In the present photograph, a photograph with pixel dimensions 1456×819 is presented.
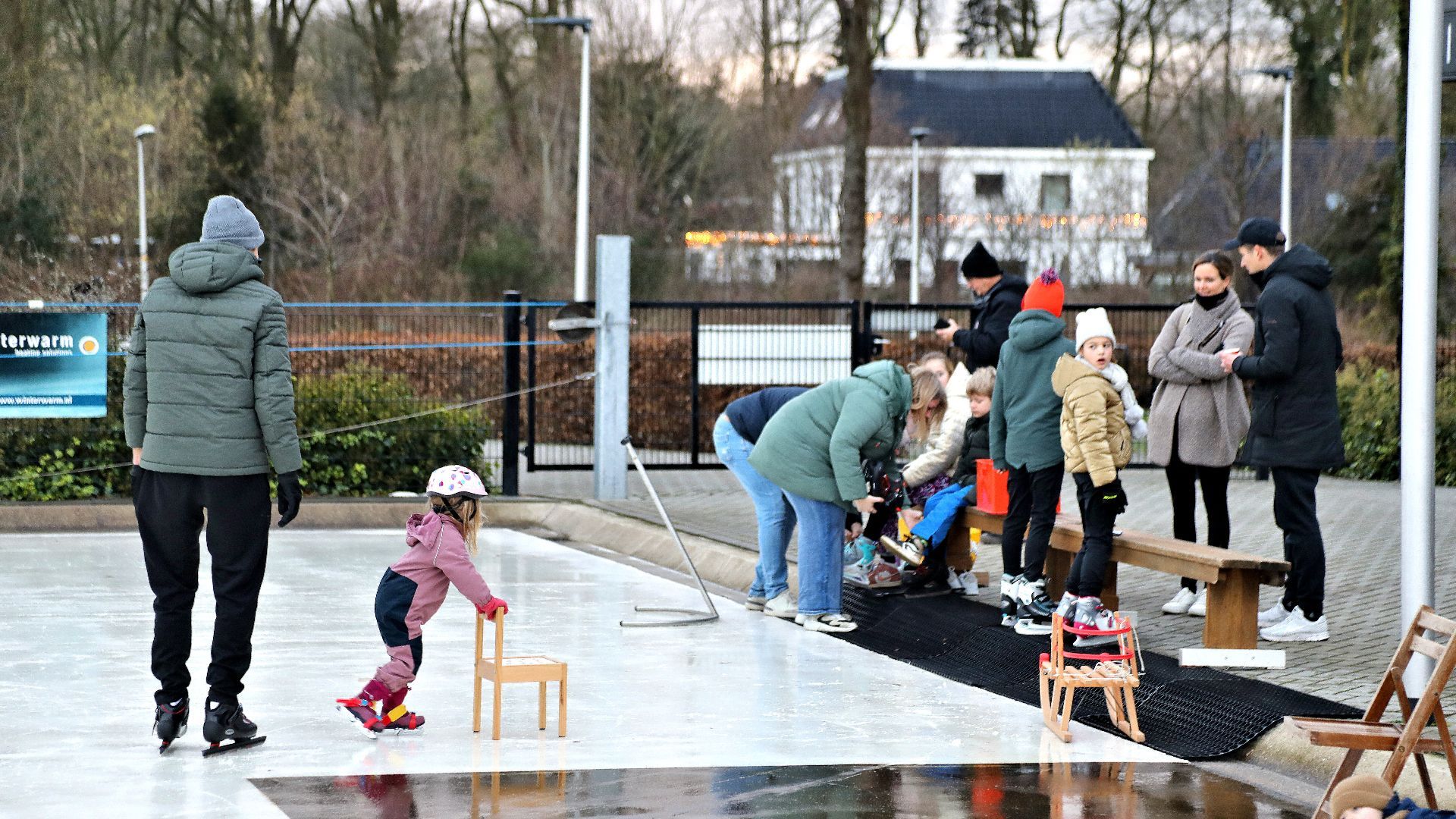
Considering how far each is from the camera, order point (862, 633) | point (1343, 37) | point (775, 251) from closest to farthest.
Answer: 1. point (862, 633)
2. point (1343, 37)
3. point (775, 251)

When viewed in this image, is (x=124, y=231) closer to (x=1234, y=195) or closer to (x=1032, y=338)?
(x=1234, y=195)

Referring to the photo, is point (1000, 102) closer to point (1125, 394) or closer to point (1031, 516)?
point (1031, 516)

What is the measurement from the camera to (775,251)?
39.2 meters

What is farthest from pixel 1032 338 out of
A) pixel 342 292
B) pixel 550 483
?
pixel 342 292

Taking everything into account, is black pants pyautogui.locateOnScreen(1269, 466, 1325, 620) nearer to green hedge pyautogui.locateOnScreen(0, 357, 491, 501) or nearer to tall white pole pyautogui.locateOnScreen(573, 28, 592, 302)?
green hedge pyautogui.locateOnScreen(0, 357, 491, 501)

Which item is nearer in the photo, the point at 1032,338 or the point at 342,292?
the point at 1032,338

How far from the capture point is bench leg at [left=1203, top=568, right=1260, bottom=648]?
307 inches

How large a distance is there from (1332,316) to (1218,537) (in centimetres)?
128

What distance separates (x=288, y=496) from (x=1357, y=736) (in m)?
3.74

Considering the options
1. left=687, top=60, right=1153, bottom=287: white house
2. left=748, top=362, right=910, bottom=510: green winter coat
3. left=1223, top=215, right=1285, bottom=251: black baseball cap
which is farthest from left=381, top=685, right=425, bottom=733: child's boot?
left=687, top=60, right=1153, bottom=287: white house

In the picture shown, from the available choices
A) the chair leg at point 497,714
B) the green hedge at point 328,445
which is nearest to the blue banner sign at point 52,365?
the green hedge at point 328,445

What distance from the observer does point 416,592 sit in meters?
6.86

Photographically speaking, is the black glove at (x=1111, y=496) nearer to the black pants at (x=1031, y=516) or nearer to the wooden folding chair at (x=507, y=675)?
the black pants at (x=1031, y=516)

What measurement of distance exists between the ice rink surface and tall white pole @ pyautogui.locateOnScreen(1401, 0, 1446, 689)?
50.4 inches
